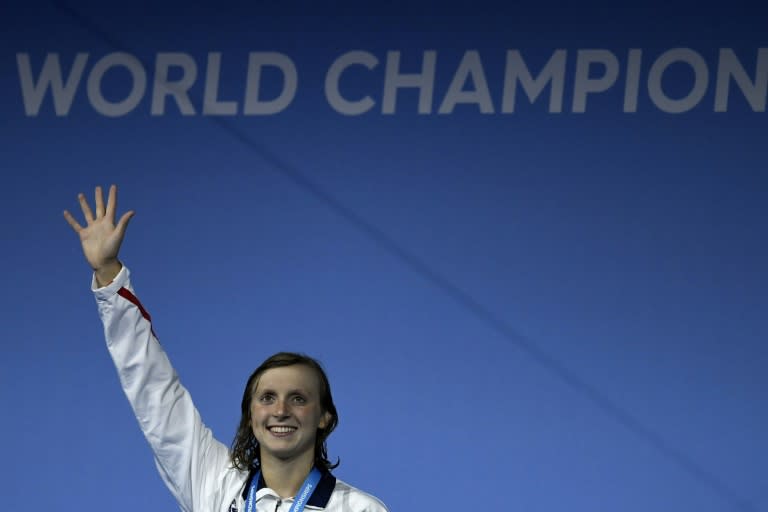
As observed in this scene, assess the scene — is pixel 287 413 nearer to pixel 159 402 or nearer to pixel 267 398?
pixel 267 398

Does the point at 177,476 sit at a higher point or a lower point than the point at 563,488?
lower

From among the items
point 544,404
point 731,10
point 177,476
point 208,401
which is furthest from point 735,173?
point 177,476

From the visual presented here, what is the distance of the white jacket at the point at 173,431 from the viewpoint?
9.34 feet

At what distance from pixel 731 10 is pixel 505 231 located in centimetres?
97

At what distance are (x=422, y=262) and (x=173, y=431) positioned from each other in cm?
154

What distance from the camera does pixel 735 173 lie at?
4207mm

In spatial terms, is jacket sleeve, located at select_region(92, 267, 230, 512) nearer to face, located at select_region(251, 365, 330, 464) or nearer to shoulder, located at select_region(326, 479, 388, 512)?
face, located at select_region(251, 365, 330, 464)

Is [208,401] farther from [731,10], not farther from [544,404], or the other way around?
[731,10]

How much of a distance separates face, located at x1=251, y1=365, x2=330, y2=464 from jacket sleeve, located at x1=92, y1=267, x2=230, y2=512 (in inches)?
4.9

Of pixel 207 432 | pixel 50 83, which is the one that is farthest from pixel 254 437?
pixel 50 83

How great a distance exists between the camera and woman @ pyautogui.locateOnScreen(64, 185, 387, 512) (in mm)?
2850

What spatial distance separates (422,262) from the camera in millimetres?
4301

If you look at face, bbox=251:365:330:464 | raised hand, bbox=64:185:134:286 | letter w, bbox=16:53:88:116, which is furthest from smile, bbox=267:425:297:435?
letter w, bbox=16:53:88:116

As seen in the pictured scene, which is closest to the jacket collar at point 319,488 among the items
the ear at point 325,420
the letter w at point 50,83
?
the ear at point 325,420
